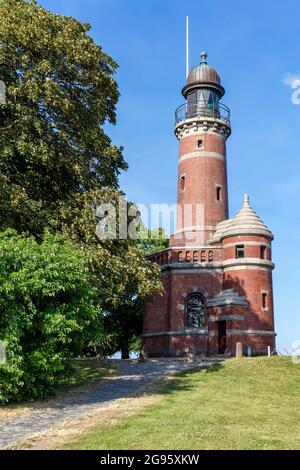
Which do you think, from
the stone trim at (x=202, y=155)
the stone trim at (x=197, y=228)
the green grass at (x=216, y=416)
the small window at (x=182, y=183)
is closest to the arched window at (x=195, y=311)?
the stone trim at (x=197, y=228)

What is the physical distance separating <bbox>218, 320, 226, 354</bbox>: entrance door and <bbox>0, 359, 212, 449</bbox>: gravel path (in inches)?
219

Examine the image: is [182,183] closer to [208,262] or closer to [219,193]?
[219,193]

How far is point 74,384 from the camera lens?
1959 centimetres

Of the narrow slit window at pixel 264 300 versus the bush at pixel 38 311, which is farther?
the narrow slit window at pixel 264 300

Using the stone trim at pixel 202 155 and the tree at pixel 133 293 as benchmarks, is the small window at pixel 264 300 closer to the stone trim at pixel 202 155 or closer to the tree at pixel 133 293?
the tree at pixel 133 293

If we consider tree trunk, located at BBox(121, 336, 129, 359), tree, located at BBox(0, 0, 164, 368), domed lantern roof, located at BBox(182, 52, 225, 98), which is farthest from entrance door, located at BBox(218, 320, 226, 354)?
domed lantern roof, located at BBox(182, 52, 225, 98)

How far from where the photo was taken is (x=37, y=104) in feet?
66.1

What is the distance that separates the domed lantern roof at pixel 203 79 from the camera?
37.7 meters

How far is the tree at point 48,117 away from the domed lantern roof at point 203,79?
55.4 feet

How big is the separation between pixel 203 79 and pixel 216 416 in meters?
29.4

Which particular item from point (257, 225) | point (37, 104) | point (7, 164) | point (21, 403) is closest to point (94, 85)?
point (37, 104)

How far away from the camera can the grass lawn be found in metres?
14.9

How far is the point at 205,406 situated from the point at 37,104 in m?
13.1
